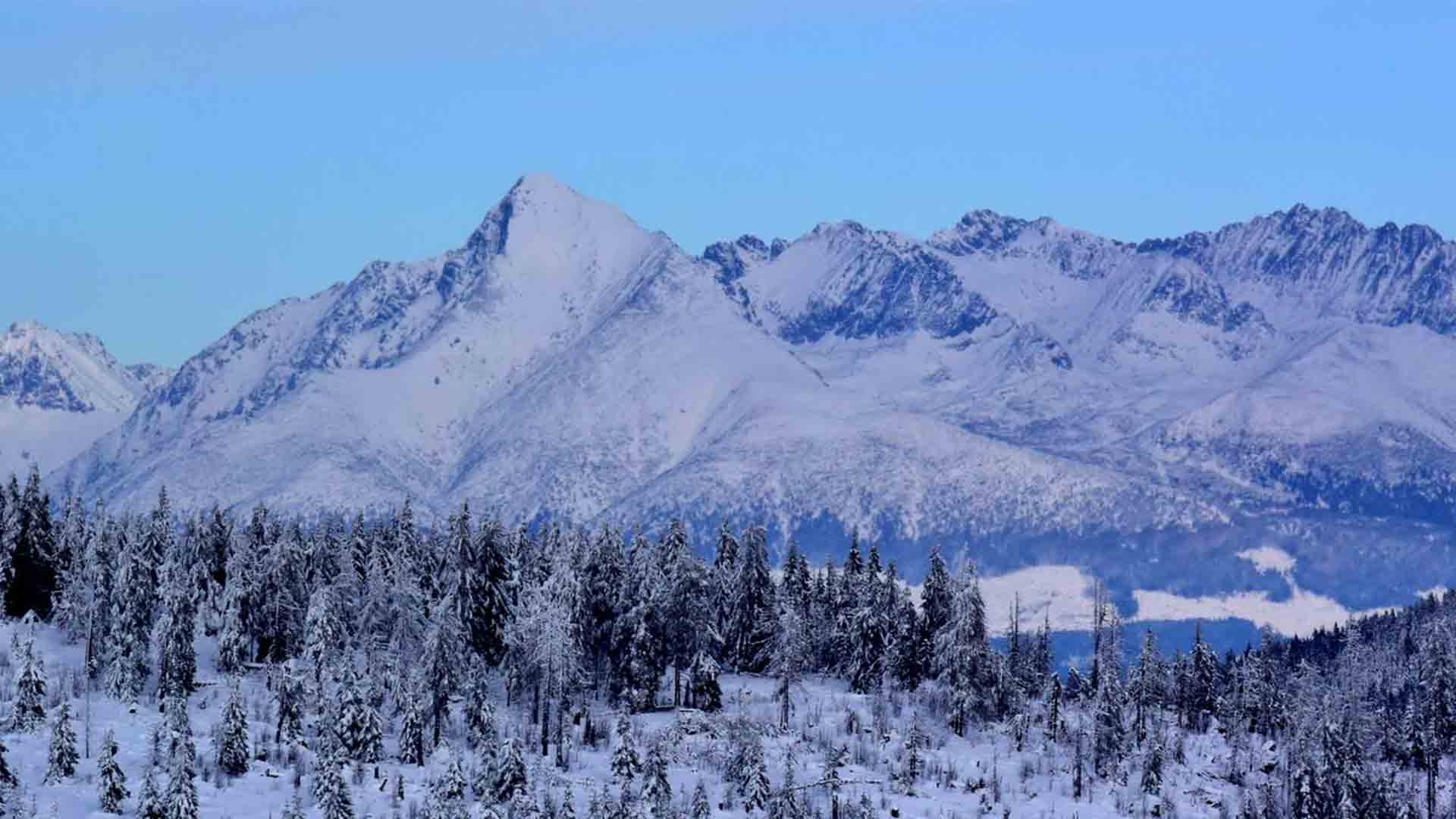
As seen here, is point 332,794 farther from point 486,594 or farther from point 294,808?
point 486,594

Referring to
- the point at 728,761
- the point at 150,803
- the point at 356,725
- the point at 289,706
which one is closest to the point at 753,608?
the point at 728,761

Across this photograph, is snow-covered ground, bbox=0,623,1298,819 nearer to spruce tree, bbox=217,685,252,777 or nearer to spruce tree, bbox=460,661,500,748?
spruce tree, bbox=217,685,252,777

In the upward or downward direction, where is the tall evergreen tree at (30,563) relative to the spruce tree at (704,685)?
upward

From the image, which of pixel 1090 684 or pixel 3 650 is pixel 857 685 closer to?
pixel 1090 684

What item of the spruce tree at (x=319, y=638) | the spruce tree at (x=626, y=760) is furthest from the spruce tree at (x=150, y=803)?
the spruce tree at (x=626, y=760)

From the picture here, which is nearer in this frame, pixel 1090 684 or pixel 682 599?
pixel 682 599

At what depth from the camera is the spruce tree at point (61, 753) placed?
3856 inches

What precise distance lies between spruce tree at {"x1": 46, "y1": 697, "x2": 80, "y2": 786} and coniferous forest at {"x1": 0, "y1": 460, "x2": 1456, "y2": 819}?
0.11 metres

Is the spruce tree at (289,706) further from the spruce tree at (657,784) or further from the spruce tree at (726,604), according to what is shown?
the spruce tree at (726,604)

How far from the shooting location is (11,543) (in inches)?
5507

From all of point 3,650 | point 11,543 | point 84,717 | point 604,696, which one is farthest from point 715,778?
point 11,543

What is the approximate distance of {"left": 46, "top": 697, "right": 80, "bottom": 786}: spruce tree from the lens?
97938 millimetres

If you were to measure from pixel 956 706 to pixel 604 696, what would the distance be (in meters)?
21.7

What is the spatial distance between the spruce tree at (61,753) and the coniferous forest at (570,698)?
112mm
